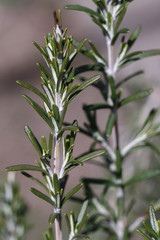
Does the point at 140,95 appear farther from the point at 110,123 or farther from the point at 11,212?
the point at 11,212

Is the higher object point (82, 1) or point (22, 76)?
point (82, 1)

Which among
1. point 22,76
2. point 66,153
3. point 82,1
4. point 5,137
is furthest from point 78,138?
point 66,153

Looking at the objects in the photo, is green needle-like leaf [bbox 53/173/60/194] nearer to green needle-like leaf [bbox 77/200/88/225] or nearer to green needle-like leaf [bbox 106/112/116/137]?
green needle-like leaf [bbox 77/200/88/225]

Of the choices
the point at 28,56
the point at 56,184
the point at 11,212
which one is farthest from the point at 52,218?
the point at 28,56

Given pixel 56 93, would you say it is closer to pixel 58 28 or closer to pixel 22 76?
pixel 58 28

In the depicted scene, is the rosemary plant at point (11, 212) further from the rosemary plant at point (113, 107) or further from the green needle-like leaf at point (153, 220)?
the green needle-like leaf at point (153, 220)

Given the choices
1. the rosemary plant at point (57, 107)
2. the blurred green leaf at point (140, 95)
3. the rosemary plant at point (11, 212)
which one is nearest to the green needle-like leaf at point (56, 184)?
the rosemary plant at point (57, 107)
